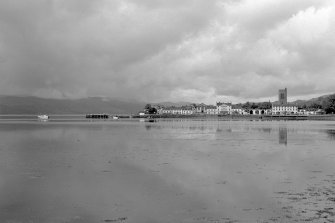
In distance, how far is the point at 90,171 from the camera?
80.9 ft

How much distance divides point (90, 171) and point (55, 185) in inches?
183

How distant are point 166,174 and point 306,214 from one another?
10.4 m

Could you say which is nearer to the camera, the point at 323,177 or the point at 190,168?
the point at 323,177

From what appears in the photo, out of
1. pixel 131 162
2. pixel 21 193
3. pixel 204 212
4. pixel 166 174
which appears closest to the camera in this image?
pixel 204 212

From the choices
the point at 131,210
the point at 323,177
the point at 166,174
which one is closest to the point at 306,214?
the point at 131,210

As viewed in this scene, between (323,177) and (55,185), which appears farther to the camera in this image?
(323,177)

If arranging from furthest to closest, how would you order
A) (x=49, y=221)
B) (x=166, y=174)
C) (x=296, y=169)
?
(x=296, y=169), (x=166, y=174), (x=49, y=221)

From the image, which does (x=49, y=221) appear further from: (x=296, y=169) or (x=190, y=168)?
(x=296, y=169)

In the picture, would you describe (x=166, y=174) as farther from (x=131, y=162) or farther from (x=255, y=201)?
(x=255, y=201)

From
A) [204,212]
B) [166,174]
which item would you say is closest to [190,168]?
[166,174]

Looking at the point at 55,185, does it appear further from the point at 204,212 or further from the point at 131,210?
the point at 204,212

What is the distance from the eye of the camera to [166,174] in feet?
76.5

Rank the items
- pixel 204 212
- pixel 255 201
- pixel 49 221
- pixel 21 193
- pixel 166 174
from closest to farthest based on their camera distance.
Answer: pixel 49 221 → pixel 204 212 → pixel 255 201 → pixel 21 193 → pixel 166 174

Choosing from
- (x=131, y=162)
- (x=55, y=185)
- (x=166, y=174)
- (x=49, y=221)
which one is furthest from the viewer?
(x=131, y=162)
